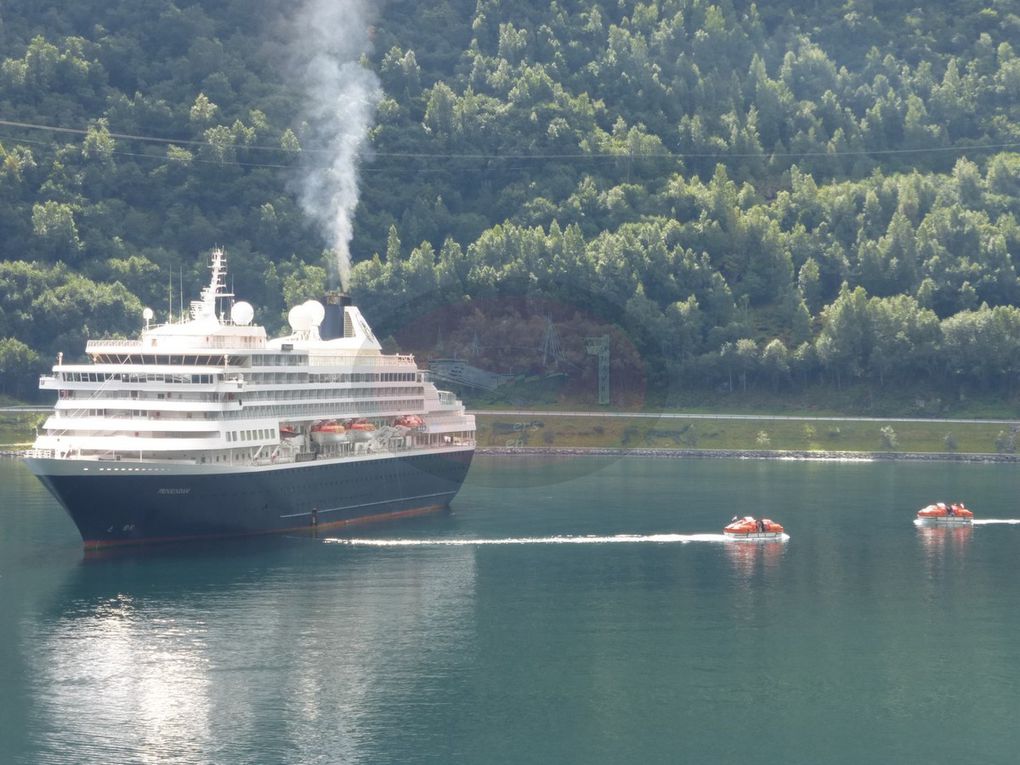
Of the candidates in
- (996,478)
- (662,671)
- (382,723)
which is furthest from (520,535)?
(996,478)

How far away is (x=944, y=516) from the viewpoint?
395 ft

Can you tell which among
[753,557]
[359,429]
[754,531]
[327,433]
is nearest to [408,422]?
[359,429]

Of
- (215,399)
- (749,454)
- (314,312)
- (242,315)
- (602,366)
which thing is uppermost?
(314,312)

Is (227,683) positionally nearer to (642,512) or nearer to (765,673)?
(765,673)

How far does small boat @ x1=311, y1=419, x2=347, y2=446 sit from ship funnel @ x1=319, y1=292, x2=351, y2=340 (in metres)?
12.0

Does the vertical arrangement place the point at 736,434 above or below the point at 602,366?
below

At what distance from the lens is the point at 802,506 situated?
129875 millimetres

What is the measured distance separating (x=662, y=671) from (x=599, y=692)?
4457 mm

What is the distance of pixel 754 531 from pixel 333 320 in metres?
38.8

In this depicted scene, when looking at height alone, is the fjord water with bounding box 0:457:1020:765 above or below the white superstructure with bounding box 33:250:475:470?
below

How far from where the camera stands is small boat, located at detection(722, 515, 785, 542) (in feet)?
363

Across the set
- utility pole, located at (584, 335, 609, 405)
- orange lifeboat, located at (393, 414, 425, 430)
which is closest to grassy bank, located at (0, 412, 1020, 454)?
utility pole, located at (584, 335, 609, 405)

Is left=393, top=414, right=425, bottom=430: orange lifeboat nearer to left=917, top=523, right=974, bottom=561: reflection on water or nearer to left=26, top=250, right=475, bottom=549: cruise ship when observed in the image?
left=26, top=250, right=475, bottom=549: cruise ship

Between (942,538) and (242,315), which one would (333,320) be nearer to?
(242,315)
